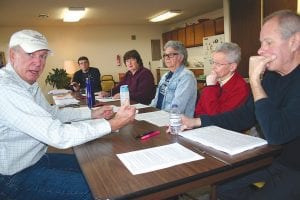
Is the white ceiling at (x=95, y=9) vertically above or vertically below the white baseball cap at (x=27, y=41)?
above

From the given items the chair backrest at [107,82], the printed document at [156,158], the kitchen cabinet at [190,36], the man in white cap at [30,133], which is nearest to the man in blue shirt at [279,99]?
the printed document at [156,158]

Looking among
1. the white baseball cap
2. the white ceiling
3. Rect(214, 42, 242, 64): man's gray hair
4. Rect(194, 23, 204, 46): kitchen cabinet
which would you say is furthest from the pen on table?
Rect(194, 23, 204, 46): kitchen cabinet

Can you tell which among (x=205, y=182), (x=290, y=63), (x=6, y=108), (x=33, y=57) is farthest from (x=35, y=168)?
(x=290, y=63)

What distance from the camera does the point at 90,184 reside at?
0.90 meters

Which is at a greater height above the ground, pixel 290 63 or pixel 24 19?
pixel 24 19

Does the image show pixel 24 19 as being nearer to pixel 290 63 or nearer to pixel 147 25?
pixel 147 25

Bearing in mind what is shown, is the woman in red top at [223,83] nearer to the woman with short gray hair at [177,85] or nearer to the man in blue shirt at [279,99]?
the woman with short gray hair at [177,85]

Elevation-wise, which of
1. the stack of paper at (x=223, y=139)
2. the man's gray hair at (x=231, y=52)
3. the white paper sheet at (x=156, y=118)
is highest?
the man's gray hair at (x=231, y=52)

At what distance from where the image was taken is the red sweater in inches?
72.1

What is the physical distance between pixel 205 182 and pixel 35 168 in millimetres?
853

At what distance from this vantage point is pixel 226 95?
6.27 ft

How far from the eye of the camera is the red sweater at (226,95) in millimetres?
1832

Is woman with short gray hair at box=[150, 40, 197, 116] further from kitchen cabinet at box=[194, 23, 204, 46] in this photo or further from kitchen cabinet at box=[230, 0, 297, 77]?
kitchen cabinet at box=[194, 23, 204, 46]

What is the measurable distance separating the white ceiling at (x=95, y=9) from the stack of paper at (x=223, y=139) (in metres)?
4.53
